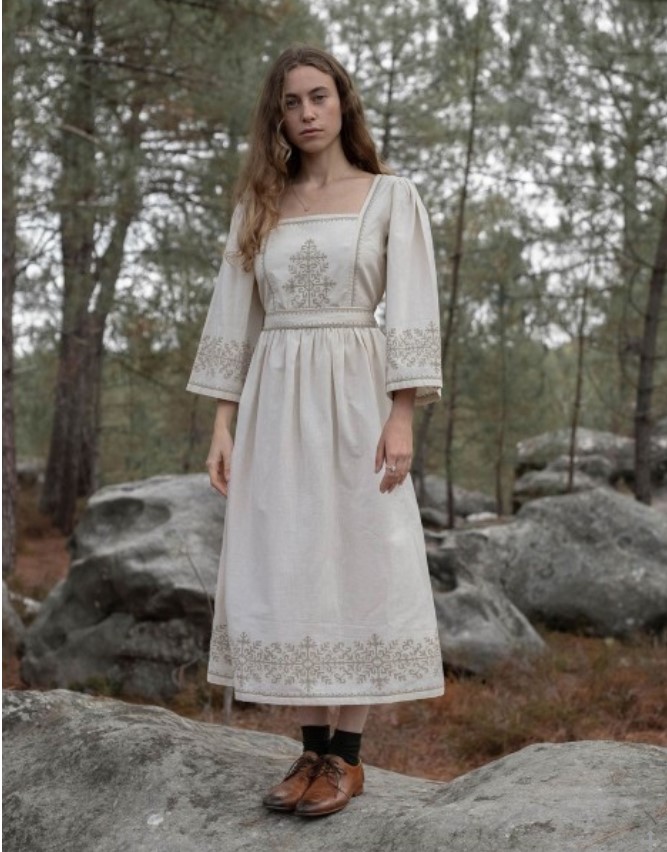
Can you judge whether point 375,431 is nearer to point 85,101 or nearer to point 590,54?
point 590,54

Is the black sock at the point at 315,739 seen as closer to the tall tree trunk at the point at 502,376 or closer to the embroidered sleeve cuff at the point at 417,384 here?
the embroidered sleeve cuff at the point at 417,384

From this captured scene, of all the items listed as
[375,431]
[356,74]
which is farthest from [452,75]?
[375,431]

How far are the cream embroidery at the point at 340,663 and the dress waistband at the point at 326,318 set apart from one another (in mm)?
852

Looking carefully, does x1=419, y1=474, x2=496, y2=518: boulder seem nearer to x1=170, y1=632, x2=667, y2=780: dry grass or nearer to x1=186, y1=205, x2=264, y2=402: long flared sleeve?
x1=170, y1=632, x2=667, y2=780: dry grass

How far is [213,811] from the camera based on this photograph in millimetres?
2832

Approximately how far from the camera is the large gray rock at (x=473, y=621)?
574 cm

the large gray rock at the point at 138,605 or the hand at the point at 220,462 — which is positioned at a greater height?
the hand at the point at 220,462

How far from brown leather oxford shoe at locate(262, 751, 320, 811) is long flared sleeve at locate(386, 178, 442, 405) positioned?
101 cm

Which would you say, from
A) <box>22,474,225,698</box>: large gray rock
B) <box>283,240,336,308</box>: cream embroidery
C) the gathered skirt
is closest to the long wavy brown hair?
<box>283,240,336,308</box>: cream embroidery

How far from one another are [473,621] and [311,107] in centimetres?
351

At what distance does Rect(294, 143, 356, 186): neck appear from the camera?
10.4 ft

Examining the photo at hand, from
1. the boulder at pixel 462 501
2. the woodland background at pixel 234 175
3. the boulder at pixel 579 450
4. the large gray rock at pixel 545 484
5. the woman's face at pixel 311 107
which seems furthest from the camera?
the boulder at pixel 462 501

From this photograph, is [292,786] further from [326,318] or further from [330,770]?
[326,318]

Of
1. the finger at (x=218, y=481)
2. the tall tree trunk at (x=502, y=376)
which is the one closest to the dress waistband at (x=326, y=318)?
the finger at (x=218, y=481)
